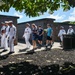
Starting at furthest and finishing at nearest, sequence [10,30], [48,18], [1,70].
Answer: [48,18]
[10,30]
[1,70]

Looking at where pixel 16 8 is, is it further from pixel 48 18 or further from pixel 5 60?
pixel 48 18

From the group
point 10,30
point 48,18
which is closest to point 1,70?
point 10,30

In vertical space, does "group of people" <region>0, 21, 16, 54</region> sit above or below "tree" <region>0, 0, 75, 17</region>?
below

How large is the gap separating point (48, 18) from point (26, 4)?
53.6 feet

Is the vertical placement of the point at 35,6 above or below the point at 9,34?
above

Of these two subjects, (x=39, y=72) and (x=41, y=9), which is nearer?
(x=39, y=72)

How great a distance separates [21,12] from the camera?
1225cm

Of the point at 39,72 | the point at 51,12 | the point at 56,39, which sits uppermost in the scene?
the point at 51,12

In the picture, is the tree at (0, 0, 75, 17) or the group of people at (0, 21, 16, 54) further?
the group of people at (0, 21, 16, 54)

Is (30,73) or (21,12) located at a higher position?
(21,12)

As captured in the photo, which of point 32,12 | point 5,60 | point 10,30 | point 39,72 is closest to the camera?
point 39,72

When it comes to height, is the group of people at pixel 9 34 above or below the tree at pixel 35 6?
below

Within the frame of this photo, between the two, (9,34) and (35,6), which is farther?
(9,34)

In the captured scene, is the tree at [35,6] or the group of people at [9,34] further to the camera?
the group of people at [9,34]
